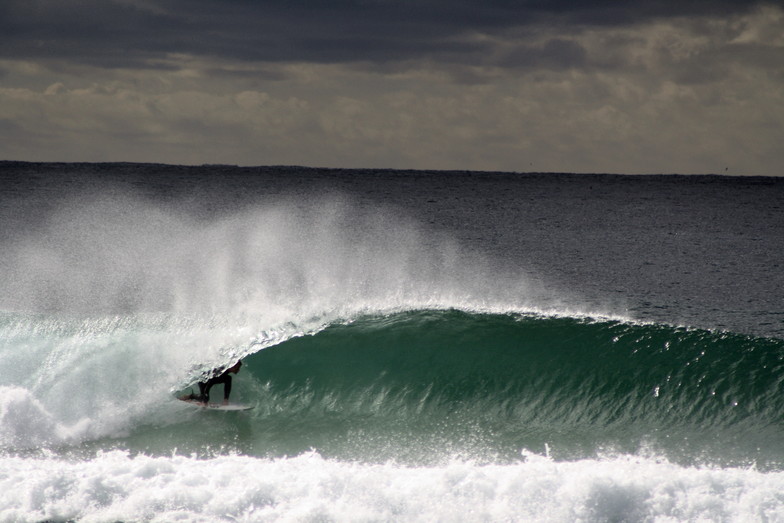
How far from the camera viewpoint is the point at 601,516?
29.5 feet

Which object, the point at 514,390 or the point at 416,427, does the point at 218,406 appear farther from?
the point at 514,390

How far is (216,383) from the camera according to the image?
12914 millimetres

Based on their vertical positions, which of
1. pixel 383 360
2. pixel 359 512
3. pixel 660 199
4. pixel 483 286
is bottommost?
pixel 359 512

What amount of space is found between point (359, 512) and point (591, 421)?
14.6 ft

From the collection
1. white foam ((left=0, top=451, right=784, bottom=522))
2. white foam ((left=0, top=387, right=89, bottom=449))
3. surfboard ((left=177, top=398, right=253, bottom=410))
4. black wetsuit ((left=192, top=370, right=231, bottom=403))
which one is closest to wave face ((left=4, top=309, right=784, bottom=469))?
white foam ((left=0, top=387, right=89, bottom=449))

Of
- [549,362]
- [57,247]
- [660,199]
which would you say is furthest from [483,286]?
[660,199]

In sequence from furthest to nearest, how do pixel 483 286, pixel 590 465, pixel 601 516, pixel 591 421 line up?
pixel 483 286 → pixel 591 421 → pixel 590 465 → pixel 601 516

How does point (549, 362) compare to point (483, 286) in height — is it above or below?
below

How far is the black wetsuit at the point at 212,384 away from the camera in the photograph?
41.0ft

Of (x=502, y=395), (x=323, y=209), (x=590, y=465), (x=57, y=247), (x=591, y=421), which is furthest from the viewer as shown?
(x=323, y=209)

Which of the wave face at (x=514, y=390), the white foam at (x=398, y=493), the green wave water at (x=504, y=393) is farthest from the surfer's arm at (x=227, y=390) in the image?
the white foam at (x=398, y=493)

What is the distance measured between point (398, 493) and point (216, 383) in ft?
14.9

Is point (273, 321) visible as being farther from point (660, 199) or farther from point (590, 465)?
point (660, 199)

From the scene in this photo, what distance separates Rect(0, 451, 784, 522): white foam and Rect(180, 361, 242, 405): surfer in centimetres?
235
